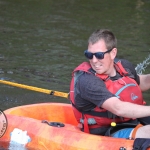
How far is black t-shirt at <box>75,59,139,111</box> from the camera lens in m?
3.49

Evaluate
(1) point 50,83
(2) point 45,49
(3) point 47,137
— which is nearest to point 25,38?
(2) point 45,49

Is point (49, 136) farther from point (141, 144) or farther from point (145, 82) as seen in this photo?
point (145, 82)

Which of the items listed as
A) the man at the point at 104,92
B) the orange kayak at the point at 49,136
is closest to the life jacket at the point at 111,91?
the man at the point at 104,92

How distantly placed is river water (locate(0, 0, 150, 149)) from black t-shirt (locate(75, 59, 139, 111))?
1890 mm

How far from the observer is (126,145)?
3.43 metres

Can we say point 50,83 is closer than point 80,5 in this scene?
Yes

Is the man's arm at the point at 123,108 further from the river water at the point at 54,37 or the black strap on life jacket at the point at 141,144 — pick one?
the river water at the point at 54,37

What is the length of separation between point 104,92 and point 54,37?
532 cm

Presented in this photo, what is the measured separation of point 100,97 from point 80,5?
8.79 m

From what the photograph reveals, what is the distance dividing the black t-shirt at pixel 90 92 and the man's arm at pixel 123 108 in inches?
1.7

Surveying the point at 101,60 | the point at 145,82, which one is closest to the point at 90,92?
the point at 101,60

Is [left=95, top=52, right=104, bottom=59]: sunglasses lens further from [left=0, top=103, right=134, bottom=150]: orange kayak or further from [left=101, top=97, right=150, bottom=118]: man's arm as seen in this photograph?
[left=0, top=103, right=134, bottom=150]: orange kayak

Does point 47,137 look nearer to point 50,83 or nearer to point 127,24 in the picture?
point 50,83

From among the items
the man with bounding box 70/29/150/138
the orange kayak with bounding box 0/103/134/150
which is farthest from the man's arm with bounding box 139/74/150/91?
the orange kayak with bounding box 0/103/134/150
